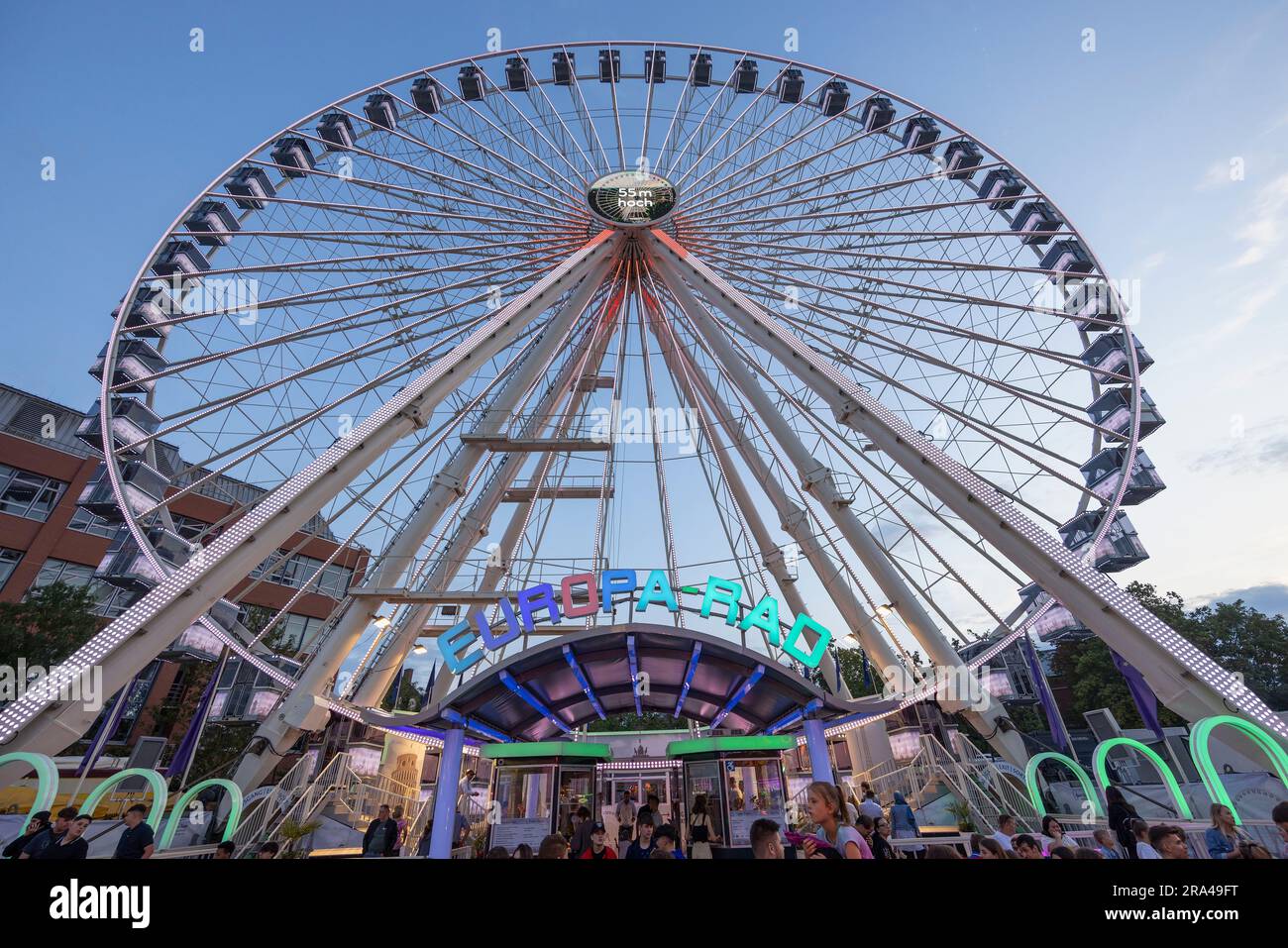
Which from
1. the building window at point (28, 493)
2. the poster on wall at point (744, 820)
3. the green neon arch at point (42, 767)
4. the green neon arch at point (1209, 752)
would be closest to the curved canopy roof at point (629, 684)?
the poster on wall at point (744, 820)

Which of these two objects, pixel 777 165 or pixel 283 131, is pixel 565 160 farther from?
pixel 283 131

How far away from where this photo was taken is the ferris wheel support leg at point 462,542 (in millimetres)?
17828

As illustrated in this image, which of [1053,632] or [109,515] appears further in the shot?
[1053,632]

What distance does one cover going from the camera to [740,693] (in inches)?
693

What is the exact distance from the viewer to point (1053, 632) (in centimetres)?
1894

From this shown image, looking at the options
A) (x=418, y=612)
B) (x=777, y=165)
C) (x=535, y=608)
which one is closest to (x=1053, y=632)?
(x=535, y=608)

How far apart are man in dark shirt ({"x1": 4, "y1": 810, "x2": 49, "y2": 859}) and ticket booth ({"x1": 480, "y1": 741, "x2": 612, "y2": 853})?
783 cm

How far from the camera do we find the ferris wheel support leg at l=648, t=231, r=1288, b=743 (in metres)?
10.1

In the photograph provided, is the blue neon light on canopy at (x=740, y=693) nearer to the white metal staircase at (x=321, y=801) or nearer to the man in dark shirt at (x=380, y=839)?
the man in dark shirt at (x=380, y=839)

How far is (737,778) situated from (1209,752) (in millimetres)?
8648

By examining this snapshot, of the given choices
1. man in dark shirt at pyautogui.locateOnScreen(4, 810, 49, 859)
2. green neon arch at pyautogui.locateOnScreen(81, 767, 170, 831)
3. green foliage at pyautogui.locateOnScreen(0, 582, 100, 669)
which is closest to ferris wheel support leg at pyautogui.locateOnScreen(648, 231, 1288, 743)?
man in dark shirt at pyautogui.locateOnScreen(4, 810, 49, 859)

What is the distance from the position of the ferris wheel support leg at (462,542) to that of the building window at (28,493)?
27.4 metres
